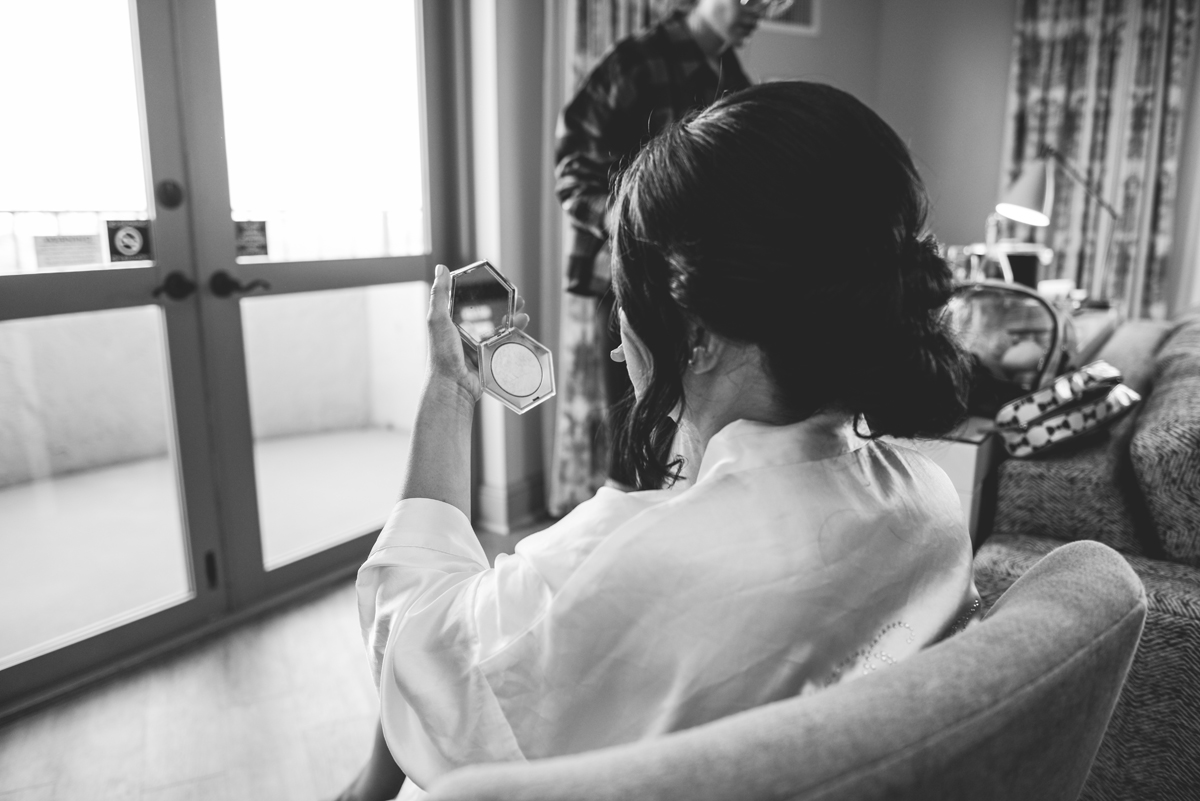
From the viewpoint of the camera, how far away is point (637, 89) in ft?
6.75

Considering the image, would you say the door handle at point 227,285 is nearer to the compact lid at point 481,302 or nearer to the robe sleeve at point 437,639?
the compact lid at point 481,302

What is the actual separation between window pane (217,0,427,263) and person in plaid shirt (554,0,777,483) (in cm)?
63

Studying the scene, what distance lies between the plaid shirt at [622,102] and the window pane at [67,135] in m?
0.99

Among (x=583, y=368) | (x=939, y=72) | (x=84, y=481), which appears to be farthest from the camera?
(x=939, y=72)

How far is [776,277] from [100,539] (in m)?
2.21

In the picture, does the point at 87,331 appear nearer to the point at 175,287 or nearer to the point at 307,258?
the point at 175,287

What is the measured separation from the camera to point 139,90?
1791 mm

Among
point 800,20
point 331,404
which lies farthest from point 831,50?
point 331,404

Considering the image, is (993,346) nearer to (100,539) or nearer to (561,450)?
(561,450)

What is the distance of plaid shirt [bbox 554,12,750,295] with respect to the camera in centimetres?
205

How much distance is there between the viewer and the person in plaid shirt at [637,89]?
2043 millimetres

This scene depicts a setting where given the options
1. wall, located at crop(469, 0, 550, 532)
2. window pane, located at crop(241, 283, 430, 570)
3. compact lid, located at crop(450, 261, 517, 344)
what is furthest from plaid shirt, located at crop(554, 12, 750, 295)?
compact lid, located at crop(450, 261, 517, 344)

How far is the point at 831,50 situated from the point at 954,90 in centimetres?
73

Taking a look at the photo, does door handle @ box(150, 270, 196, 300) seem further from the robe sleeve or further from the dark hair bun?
the dark hair bun
